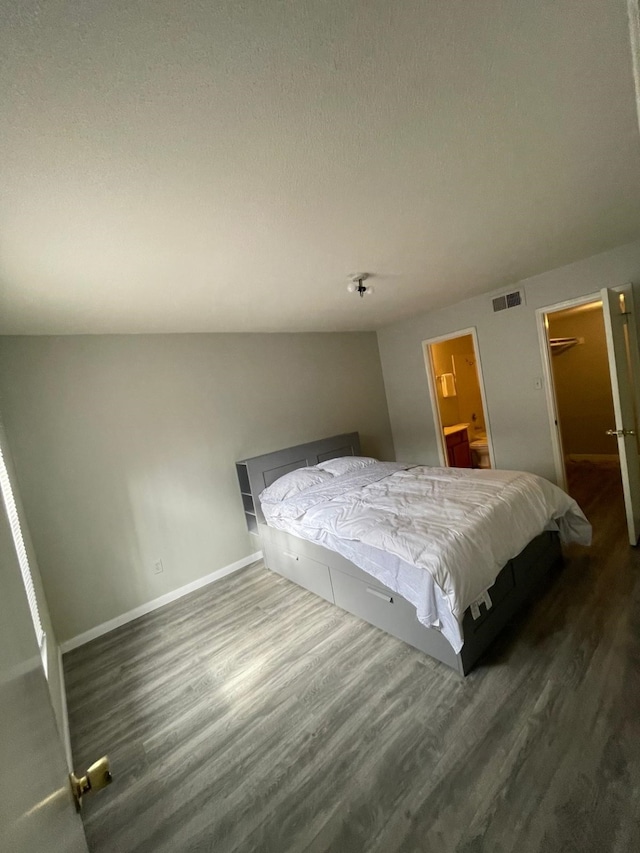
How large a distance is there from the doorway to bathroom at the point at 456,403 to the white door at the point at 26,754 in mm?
4240

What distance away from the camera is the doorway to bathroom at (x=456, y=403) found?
4496mm

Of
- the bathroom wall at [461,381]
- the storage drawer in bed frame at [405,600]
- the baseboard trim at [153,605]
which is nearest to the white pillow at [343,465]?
the storage drawer in bed frame at [405,600]

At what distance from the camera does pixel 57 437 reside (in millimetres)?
2639

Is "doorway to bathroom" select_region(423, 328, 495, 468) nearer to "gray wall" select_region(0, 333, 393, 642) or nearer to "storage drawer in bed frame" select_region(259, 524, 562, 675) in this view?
"gray wall" select_region(0, 333, 393, 642)

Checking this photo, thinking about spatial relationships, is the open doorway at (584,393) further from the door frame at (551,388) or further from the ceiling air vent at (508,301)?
the ceiling air vent at (508,301)

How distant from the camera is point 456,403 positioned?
5461mm

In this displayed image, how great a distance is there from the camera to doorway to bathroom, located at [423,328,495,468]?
177 inches

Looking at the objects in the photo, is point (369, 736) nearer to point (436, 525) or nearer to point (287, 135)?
point (436, 525)

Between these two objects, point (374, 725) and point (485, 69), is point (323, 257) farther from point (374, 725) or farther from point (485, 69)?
point (374, 725)

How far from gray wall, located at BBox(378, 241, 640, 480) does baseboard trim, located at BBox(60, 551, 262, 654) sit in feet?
9.34

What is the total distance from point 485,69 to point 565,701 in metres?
2.53

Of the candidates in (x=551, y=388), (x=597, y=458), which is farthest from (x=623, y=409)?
(x=597, y=458)

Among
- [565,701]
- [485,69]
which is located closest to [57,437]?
[485,69]

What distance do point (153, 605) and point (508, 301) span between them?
180 inches
